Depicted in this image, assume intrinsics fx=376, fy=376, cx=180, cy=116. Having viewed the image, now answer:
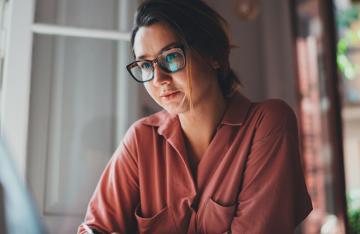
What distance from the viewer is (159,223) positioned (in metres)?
0.78

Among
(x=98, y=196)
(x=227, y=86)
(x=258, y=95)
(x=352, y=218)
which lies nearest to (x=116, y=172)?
(x=98, y=196)

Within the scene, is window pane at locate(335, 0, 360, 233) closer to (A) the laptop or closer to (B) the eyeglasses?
(B) the eyeglasses

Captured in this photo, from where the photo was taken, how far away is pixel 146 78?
2.43 feet

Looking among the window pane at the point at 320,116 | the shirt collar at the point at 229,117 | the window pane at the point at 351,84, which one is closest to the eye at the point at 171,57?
the shirt collar at the point at 229,117

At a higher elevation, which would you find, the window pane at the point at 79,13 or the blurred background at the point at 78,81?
the window pane at the point at 79,13

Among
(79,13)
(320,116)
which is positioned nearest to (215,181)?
(79,13)

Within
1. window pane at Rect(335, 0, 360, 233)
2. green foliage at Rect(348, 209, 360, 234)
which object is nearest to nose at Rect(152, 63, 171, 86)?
green foliage at Rect(348, 209, 360, 234)

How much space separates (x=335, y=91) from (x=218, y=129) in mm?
1006

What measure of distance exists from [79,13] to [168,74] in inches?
15.3

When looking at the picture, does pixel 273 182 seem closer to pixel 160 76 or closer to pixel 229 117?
pixel 229 117

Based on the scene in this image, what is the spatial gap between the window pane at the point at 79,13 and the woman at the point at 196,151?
0.26 meters

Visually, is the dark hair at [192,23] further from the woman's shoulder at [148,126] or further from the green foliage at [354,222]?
the green foliage at [354,222]

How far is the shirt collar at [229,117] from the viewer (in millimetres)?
801

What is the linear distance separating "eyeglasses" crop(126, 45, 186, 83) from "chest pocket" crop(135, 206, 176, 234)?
0.28 m
